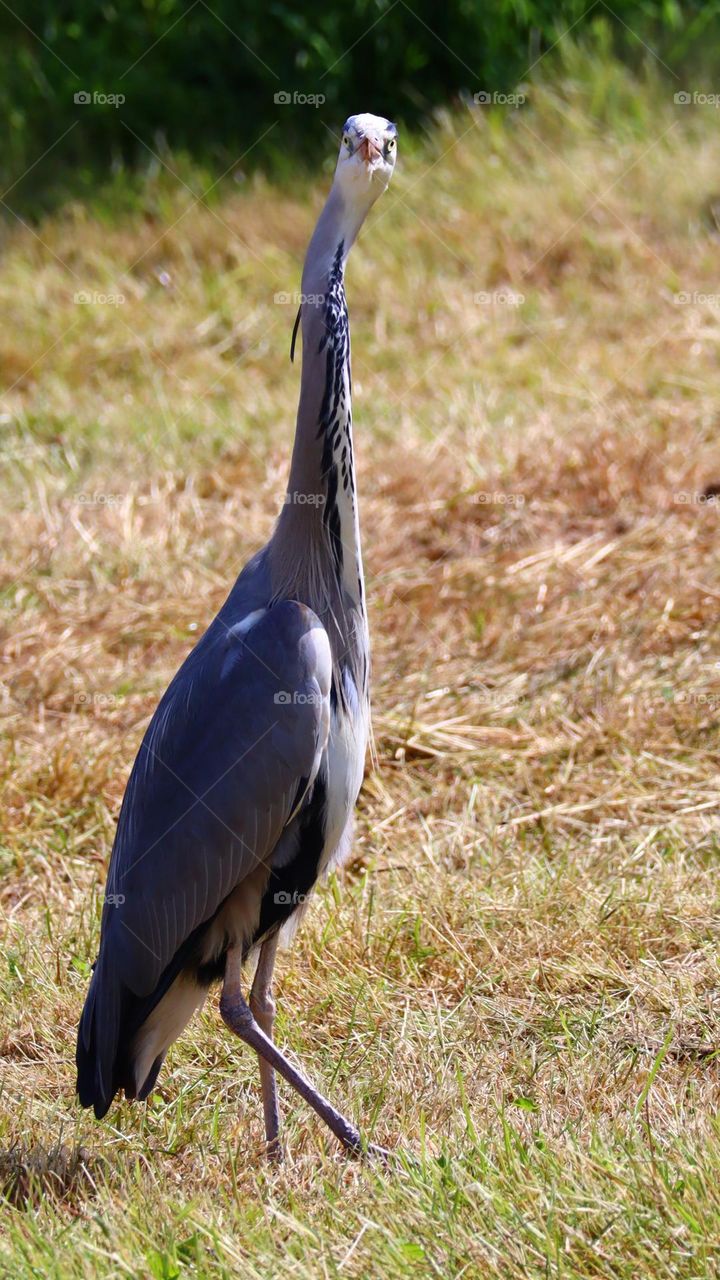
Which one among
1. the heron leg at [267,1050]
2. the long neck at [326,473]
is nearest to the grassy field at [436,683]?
the heron leg at [267,1050]

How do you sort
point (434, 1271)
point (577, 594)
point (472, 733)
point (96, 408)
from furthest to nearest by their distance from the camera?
point (96, 408)
point (577, 594)
point (472, 733)
point (434, 1271)

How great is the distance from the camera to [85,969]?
14.3 ft

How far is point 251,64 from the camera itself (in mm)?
10422

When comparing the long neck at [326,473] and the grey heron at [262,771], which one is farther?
the long neck at [326,473]

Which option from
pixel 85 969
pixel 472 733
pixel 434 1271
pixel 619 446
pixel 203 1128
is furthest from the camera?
pixel 619 446

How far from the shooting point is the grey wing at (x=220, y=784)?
3703 mm

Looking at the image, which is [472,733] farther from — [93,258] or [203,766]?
[93,258]

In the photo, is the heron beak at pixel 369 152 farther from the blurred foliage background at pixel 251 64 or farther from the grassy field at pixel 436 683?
the blurred foliage background at pixel 251 64

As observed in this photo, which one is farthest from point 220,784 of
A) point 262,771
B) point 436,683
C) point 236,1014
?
point 436,683

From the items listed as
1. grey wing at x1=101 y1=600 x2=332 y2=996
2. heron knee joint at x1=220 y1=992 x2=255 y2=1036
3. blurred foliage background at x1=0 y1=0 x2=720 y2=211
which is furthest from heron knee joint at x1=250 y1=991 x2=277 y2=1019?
blurred foliage background at x1=0 y1=0 x2=720 y2=211

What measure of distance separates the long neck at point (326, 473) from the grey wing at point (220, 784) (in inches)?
5.9

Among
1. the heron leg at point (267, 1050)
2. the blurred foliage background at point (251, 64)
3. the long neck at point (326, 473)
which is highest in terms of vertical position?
the blurred foliage background at point (251, 64)

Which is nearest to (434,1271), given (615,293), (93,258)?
(615,293)

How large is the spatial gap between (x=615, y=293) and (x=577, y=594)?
3.38 meters
